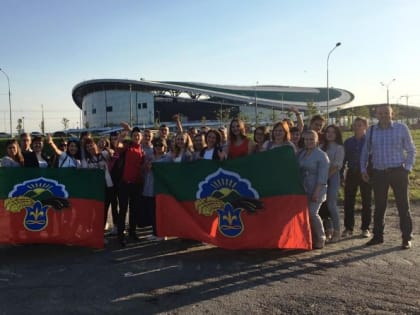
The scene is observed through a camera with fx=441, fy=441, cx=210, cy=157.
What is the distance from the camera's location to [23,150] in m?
7.28

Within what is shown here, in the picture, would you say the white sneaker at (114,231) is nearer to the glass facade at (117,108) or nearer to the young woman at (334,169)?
the young woman at (334,169)

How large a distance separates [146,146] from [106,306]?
11.7 ft

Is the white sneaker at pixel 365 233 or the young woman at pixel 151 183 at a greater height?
the young woman at pixel 151 183

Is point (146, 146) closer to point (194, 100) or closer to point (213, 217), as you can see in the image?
point (213, 217)

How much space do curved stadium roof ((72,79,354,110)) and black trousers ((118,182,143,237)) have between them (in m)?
101

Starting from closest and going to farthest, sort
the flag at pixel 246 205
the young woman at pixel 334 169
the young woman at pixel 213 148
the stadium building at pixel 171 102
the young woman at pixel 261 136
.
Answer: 1. the flag at pixel 246 205
2. the young woman at pixel 334 169
3. the young woman at pixel 213 148
4. the young woman at pixel 261 136
5. the stadium building at pixel 171 102

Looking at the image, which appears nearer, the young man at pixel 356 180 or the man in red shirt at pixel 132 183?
the man in red shirt at pixel 132 183

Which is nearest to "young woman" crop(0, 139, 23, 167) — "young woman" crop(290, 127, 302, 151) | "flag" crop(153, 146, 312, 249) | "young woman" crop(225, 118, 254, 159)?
"flag" crop(153, 146, 312, 249)

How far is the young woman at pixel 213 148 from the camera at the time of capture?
22.3 feet

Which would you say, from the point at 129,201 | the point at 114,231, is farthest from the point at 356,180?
the point at 114,231

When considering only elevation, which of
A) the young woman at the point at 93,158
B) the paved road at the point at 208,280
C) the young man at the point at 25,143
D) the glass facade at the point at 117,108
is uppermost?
the glass facade at the point at 117,108

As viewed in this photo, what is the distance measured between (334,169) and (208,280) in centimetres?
275

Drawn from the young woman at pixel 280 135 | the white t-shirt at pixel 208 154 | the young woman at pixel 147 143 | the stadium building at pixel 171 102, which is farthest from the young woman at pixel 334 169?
the stadium building at pixel 171 102

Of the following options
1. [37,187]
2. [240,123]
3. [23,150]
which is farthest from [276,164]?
[23,150]
